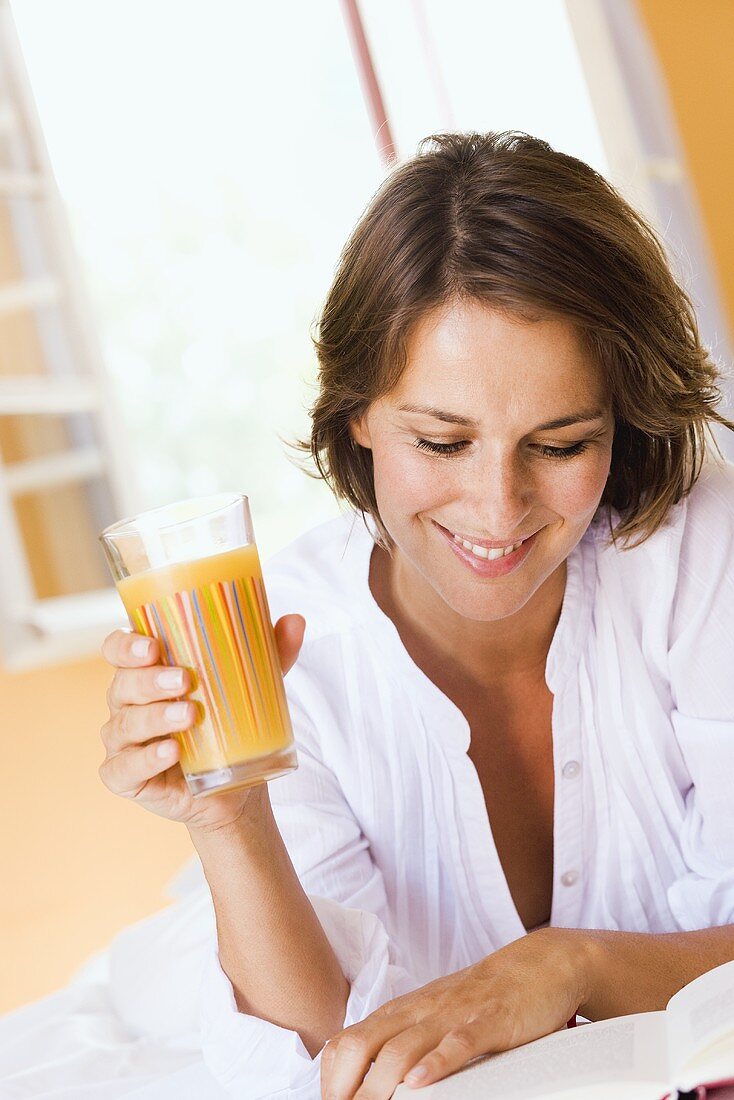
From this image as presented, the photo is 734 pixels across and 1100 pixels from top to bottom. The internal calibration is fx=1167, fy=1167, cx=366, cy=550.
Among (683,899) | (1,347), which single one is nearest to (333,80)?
(1,347)

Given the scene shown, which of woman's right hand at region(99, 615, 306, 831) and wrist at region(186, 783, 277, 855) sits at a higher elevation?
woman's right hand at region(99, 615, 306, 831)

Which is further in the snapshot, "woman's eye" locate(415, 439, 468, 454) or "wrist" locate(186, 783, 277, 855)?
"woman's eye" locate(415, 439, 468, 454)

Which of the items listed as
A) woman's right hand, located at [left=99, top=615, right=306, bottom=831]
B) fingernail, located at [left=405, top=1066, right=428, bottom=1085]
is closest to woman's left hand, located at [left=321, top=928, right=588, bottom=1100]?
fingernail, located at [left=405, top=1066, right=428, bottom=1085]

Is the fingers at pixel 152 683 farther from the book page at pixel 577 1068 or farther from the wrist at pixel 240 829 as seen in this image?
the book page at pixel 577 1068

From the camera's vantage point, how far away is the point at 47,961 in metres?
3.02

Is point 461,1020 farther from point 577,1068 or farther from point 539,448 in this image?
point 539,448

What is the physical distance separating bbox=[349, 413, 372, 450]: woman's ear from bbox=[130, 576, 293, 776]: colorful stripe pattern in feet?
1.60

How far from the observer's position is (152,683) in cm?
98

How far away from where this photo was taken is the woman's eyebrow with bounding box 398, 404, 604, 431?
121cm

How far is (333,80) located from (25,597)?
3.41m

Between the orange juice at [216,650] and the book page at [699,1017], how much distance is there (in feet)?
1.21

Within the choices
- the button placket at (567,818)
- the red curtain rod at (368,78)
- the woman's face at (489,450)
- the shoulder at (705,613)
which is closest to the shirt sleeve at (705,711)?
the shoulder at (705,613)

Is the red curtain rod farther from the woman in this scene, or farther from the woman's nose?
the woman's nose

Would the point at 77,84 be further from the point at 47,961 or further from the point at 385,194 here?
the point at 385,194
